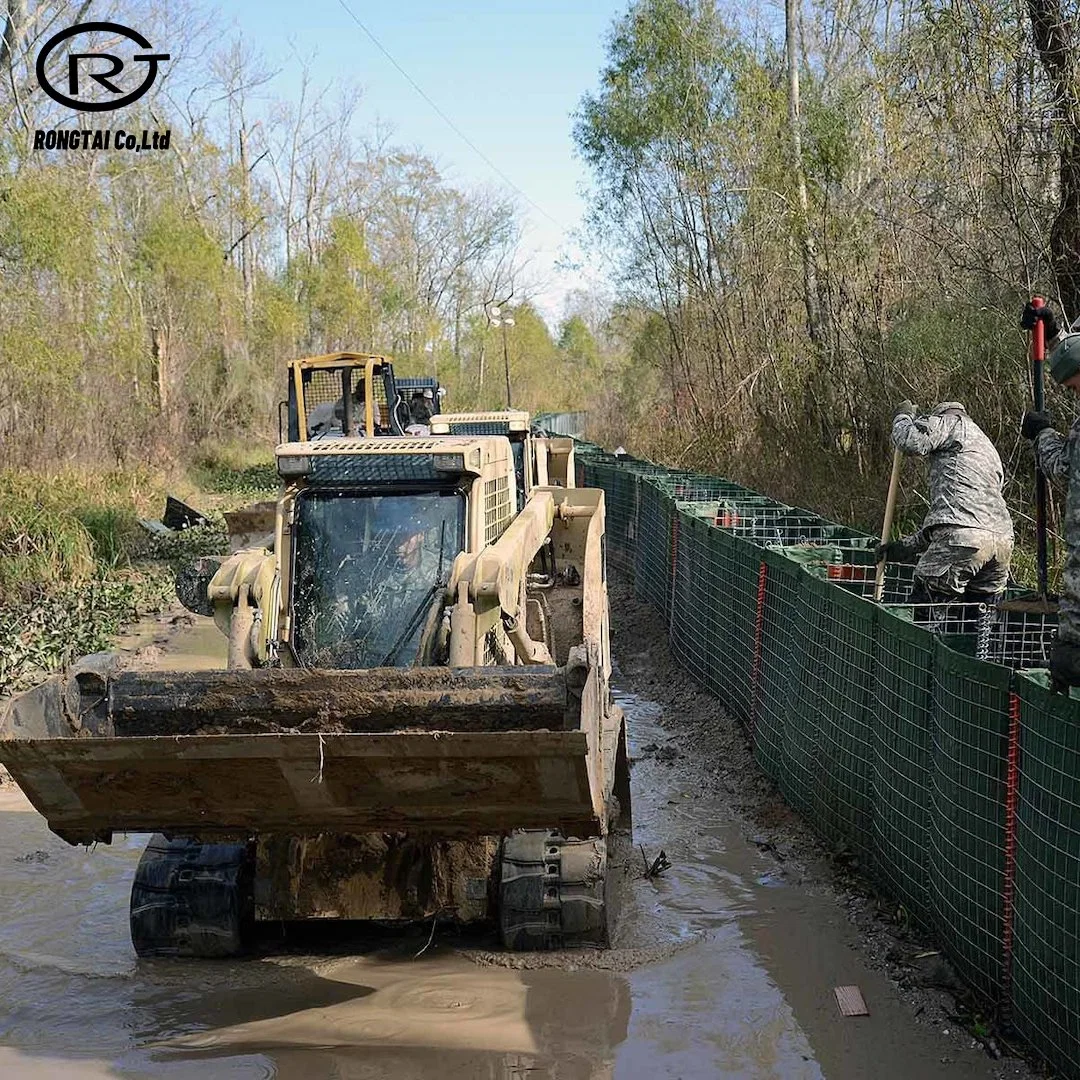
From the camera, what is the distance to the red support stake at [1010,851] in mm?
4945

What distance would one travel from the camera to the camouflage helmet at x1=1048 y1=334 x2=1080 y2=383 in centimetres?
504

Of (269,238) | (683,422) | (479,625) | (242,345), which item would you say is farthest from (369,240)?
(479,625)

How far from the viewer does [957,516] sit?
8859 millimetres

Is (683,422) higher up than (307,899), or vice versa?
(683,422)

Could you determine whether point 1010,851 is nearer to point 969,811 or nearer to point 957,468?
point 969,811

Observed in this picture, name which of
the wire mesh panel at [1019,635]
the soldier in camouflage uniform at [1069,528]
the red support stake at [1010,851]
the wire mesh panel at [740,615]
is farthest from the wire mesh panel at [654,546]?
the red support stake at [1010,851]

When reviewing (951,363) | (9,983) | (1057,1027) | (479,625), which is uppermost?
(951,363)

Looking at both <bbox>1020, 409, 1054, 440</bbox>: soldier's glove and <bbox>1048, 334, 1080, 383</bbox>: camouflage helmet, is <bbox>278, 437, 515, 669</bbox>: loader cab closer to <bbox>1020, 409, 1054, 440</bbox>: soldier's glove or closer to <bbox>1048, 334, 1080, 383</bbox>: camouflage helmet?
<bbox>1020, 409, 1054, 440</bbox>: soldier's glove

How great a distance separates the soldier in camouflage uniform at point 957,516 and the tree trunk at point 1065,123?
7.57 feet

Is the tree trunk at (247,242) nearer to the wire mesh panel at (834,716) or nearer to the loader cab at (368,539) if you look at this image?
the wire mesh panel at (834,716)

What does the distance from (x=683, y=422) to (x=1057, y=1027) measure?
79.9 feet

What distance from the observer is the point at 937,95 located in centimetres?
1208

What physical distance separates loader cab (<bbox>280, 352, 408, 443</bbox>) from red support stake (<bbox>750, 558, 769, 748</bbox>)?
840 cm

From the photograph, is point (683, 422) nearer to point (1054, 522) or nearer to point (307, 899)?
point (1054, 522)
